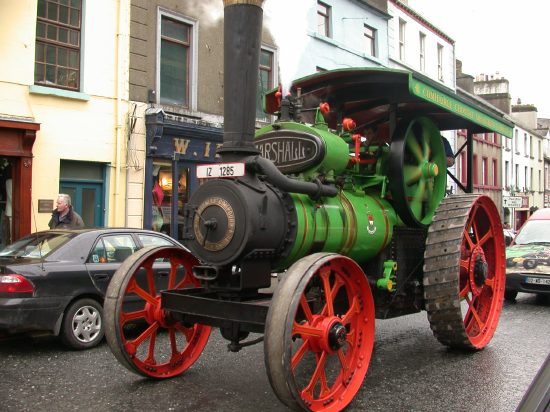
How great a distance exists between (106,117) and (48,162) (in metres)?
1.49

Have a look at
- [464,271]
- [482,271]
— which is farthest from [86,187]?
[482,271]

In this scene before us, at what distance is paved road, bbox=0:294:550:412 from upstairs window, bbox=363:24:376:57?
14.8m

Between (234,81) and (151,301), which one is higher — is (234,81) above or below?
above

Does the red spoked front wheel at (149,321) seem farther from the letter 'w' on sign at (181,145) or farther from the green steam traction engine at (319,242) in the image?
the letter 'w' on sign at (181,145)

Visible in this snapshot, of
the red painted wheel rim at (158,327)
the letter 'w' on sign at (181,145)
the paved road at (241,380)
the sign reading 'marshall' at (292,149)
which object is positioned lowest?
the paved road at (241,380)

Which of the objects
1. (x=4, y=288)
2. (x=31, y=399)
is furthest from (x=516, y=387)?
(x=4, y=288)

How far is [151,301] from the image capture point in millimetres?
4723

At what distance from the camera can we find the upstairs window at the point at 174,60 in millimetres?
12391

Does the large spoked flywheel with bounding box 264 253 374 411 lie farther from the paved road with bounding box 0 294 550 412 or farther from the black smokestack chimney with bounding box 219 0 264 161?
the black smokestack chimney with bounding box 219 0 264 161

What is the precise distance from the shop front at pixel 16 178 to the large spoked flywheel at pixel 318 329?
23.1 feet

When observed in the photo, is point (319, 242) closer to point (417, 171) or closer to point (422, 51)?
point (417, 171)

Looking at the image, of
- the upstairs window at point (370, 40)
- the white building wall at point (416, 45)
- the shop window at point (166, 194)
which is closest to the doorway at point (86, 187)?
the shop window at point (166, 194)

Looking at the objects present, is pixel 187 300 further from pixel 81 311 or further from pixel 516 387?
pixel 516 387

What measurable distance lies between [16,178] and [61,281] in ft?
15.9
